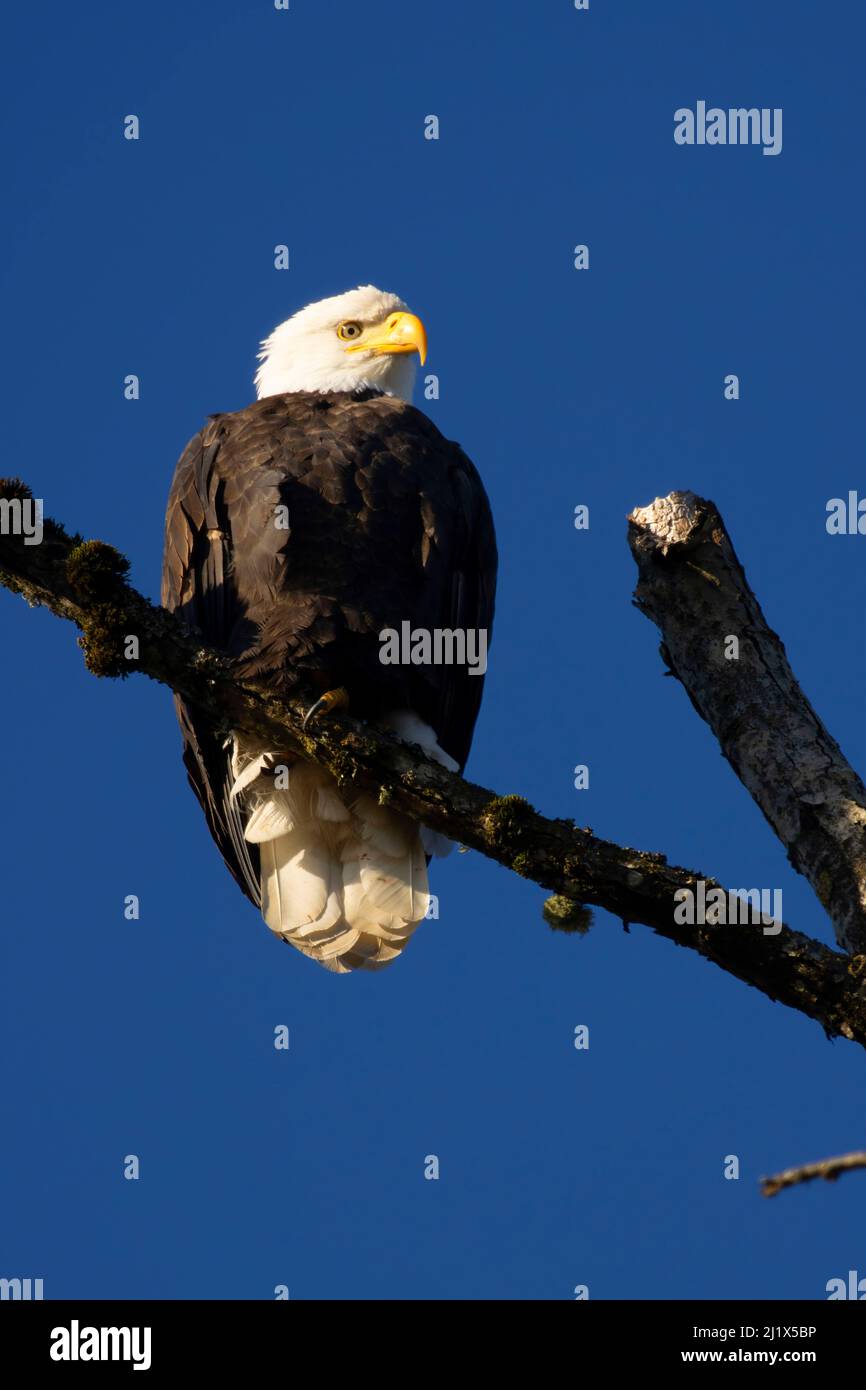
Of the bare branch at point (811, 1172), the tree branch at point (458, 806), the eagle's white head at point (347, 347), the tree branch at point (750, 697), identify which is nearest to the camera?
the bare branch at point (811, 1172)

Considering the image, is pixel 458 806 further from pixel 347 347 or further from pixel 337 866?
pixel 347 347

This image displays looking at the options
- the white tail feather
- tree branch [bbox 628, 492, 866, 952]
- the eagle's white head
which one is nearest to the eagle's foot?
the white tail feather

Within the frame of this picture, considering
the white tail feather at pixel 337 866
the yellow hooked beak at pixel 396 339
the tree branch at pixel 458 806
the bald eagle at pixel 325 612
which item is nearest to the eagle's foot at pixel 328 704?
the tree branch at pixel 458 806

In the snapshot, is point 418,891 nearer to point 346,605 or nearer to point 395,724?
point 395,724

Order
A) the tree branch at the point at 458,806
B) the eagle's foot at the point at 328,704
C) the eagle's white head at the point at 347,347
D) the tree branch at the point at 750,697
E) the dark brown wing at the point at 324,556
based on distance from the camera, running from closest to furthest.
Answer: the tree branch at the point at 458,806
the tree branch at the point at 750,697
the eagle's foot at the point at 328,704
the dark brown wing at the point at 324,556
the eagle's white head at the point at 347,347

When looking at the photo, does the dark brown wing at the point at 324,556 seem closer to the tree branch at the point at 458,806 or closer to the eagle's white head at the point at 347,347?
the eagle's white head at the point at 347,347

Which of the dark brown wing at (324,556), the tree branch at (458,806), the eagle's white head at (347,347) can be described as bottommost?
the tree branch at (458,806)
